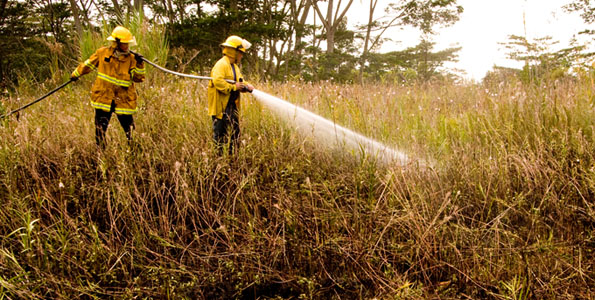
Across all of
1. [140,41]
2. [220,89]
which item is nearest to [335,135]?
[220,89]

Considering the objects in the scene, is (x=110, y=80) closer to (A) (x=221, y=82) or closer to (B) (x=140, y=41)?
(A) (x=221, y=82)

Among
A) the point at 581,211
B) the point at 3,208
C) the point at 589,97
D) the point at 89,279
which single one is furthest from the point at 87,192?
the point at 589,97

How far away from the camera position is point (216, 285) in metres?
2.23

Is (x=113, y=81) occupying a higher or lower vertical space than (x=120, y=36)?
lower

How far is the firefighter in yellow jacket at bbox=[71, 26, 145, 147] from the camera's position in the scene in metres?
3.98

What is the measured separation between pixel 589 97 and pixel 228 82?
3813 millimetres

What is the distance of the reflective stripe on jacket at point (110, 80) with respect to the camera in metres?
3.98

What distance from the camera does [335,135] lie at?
3443 millimetres

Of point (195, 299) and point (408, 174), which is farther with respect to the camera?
point (408, 174)

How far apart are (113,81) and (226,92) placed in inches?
55.8

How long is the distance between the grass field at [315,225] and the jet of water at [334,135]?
14 cm

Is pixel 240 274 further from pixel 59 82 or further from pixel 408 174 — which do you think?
pixel 59 82

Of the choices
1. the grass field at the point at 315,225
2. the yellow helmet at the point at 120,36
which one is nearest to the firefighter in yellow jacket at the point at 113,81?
the yellow helmet at the point at 120,36

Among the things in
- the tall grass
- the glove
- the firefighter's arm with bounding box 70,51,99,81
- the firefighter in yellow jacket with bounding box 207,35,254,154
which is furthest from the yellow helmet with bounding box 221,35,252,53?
the tall grass
